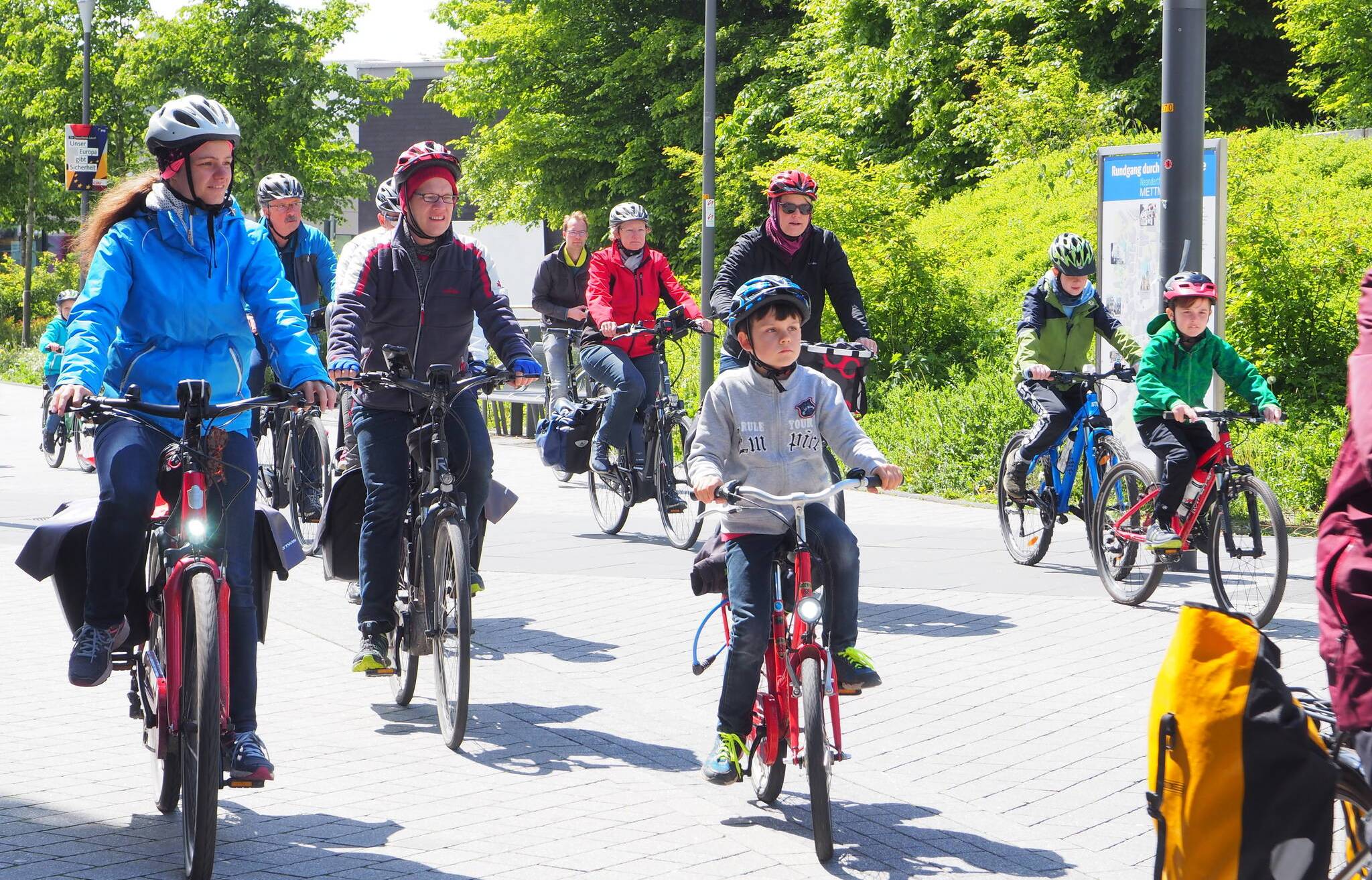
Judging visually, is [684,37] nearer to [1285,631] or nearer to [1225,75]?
[1225,75]

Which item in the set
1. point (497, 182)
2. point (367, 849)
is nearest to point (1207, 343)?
point (367, 849)

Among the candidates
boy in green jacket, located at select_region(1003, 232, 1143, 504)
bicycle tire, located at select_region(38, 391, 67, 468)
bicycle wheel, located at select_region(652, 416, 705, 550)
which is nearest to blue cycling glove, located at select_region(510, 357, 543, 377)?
boy in green jacket, located at select_region(1003, 232, 1143, 504)

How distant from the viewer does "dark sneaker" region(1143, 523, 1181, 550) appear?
7.98 m

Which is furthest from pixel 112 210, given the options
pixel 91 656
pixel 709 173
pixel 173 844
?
pixel 709 173

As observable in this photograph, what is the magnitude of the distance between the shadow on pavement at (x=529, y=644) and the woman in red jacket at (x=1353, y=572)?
4.71 metres

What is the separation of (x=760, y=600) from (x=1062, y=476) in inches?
195

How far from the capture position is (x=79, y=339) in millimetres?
4406

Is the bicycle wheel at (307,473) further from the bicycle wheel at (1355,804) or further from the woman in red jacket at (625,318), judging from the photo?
the bicycle wheel at (1355,804)

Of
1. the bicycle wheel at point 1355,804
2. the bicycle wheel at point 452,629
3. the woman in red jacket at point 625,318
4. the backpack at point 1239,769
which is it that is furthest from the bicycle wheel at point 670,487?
the backpack at point 1239,769

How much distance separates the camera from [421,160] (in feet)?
20.0

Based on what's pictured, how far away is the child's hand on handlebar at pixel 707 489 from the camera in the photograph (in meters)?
4.53

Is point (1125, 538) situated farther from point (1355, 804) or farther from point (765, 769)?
point (1355, 804)

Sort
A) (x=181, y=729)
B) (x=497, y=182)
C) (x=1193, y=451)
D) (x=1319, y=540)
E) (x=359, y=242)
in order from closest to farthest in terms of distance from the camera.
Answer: (x=1319, y=540) < (x=181, y=729) < (x=359, y=242) < (x=1193, y=451) < (x=497, y=182)

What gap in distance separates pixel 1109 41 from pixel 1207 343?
760 inches
